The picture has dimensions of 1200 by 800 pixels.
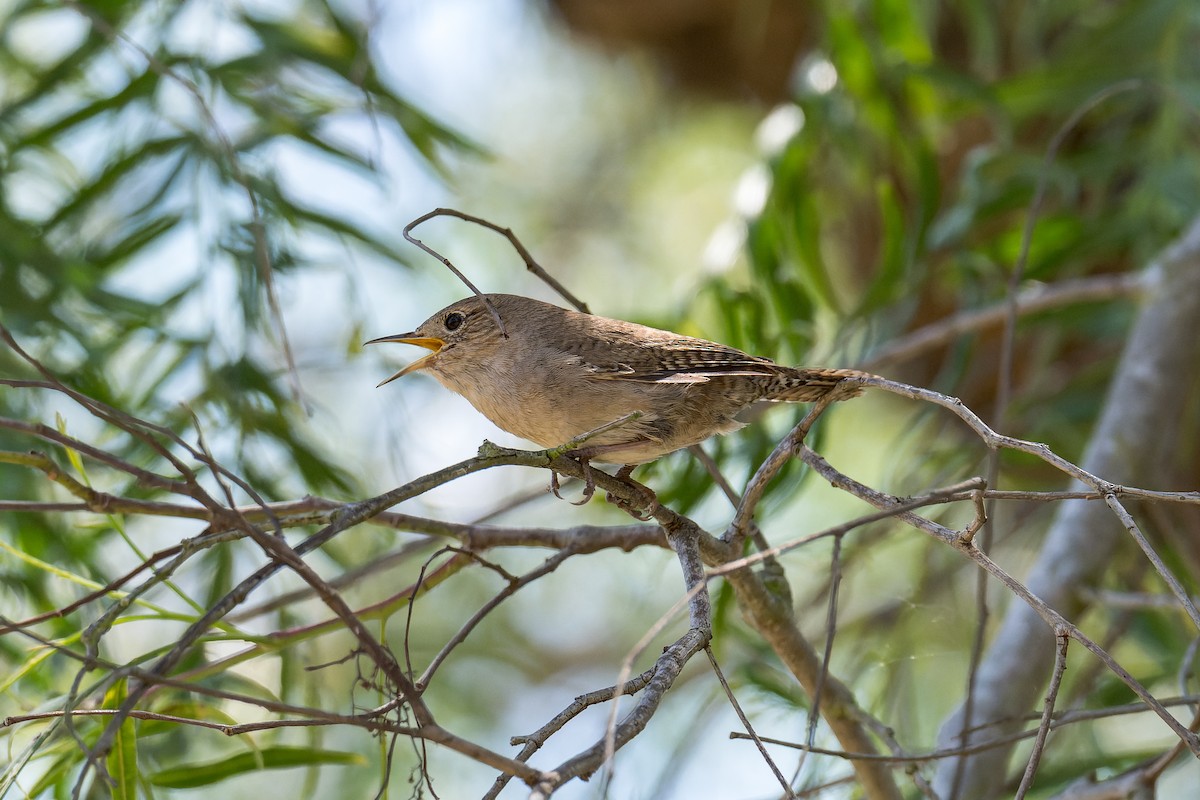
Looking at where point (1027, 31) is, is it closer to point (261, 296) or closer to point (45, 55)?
point (261, 296)

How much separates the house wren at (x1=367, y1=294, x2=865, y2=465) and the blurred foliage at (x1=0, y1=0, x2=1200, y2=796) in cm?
63

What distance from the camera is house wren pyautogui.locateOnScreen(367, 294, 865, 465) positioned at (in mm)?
2791

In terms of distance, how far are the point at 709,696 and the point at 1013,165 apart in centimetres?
267

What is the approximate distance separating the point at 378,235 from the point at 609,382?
5.22ft

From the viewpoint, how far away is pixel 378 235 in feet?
13.6

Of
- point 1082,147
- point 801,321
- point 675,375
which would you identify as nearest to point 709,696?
point 801,321

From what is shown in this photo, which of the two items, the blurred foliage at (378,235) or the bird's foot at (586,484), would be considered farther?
the blurred foliage at (378,235)

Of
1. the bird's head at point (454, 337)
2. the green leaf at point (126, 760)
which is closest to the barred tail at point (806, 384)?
the bird's head at point (454, 337)

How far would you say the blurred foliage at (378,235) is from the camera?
350 centimetres

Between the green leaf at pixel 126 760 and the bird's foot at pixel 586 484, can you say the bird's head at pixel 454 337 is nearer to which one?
the bird's foot at pixel 586 484

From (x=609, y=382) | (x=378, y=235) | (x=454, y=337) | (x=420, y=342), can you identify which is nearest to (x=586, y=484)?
(x=609, y=382)

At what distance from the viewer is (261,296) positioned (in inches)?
141

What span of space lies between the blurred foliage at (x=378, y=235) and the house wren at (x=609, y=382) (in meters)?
0.63

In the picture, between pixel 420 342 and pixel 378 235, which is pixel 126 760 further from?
Result: pixel 378 235
